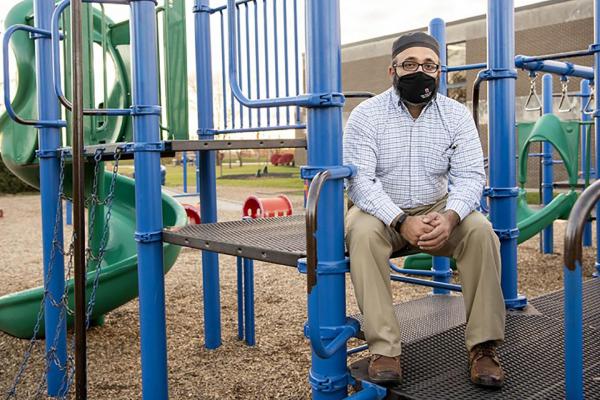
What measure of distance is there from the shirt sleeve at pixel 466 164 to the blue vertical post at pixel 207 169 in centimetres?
189

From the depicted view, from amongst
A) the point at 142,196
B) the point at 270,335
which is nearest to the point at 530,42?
the point at 270,335

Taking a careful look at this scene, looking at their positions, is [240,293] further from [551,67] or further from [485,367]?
[551,67]

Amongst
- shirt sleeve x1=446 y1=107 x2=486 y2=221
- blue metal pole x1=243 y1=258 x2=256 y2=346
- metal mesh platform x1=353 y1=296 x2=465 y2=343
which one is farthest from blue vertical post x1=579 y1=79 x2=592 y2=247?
shirt sleeve x1=446 y1=107 x2=486 y2=221

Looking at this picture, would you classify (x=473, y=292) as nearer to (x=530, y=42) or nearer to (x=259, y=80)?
(x=259, y=80)

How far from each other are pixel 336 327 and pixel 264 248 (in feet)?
1.51

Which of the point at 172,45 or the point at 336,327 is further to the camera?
the point at 172,45

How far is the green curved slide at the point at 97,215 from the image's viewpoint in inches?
170

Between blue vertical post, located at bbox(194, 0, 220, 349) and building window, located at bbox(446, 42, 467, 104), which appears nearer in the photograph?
blue vertical post, located at bbox(194, 0, 220, 349)

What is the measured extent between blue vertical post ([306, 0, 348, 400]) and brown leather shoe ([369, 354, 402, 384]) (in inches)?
5.5

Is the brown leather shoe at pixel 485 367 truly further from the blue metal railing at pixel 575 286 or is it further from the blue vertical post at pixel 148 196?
the blue vertical post at pixel 148 196

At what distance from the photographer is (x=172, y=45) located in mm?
4027

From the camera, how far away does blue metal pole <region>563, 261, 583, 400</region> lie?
1.70 m

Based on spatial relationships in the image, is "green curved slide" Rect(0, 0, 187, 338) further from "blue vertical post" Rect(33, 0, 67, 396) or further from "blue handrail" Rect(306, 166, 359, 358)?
"blue handrail" Rect(306, 166, 359, 358)

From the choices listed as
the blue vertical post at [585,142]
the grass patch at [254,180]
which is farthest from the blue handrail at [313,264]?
the grass patch at [254,180]
